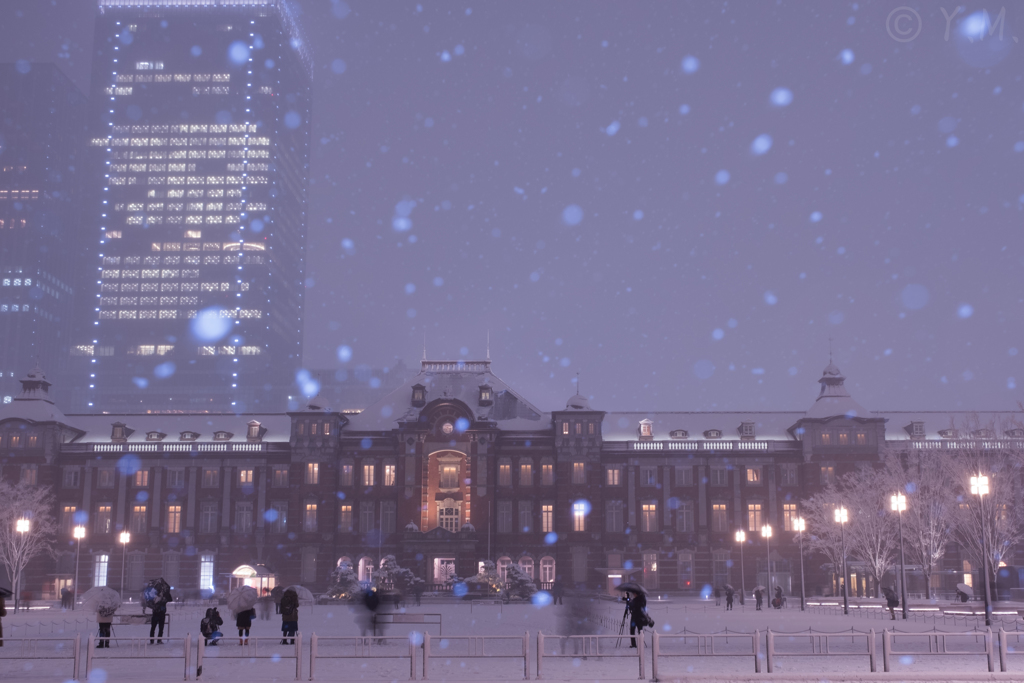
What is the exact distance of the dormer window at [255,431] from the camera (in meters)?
77.5

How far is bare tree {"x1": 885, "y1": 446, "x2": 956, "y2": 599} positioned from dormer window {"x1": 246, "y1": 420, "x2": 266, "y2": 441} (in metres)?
48.3

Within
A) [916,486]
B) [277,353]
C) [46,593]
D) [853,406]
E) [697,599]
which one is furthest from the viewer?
[277,353]

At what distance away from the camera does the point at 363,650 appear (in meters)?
24.4

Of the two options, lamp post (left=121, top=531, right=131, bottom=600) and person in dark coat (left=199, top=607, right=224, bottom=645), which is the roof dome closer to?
lamp post (left=121, top=531, right=131, bottom=600)

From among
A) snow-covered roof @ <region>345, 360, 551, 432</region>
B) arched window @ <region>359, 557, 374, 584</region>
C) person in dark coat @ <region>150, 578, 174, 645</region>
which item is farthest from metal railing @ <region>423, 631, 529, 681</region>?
snow-covered roof @ <region>345, 360, 551, 432</region>

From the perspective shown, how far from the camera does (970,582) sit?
2881 inches

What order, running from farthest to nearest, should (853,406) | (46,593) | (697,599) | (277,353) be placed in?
(277,353) → (853,406) → (46,593) → (697,599)

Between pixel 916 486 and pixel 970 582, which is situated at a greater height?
pixel 916 486

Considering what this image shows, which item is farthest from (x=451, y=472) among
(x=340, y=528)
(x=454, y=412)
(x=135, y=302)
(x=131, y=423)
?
(x=135, y=302)

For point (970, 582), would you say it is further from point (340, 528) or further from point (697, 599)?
point (340, 528)

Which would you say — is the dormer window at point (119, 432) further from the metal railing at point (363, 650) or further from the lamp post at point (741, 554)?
the metal railing at point (363, 650)

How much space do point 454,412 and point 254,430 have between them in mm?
17014

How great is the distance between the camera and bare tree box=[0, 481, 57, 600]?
61.0 m

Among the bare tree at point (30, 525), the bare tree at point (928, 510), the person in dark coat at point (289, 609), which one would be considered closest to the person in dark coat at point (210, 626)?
the person in dark coat at point (289, 609)
